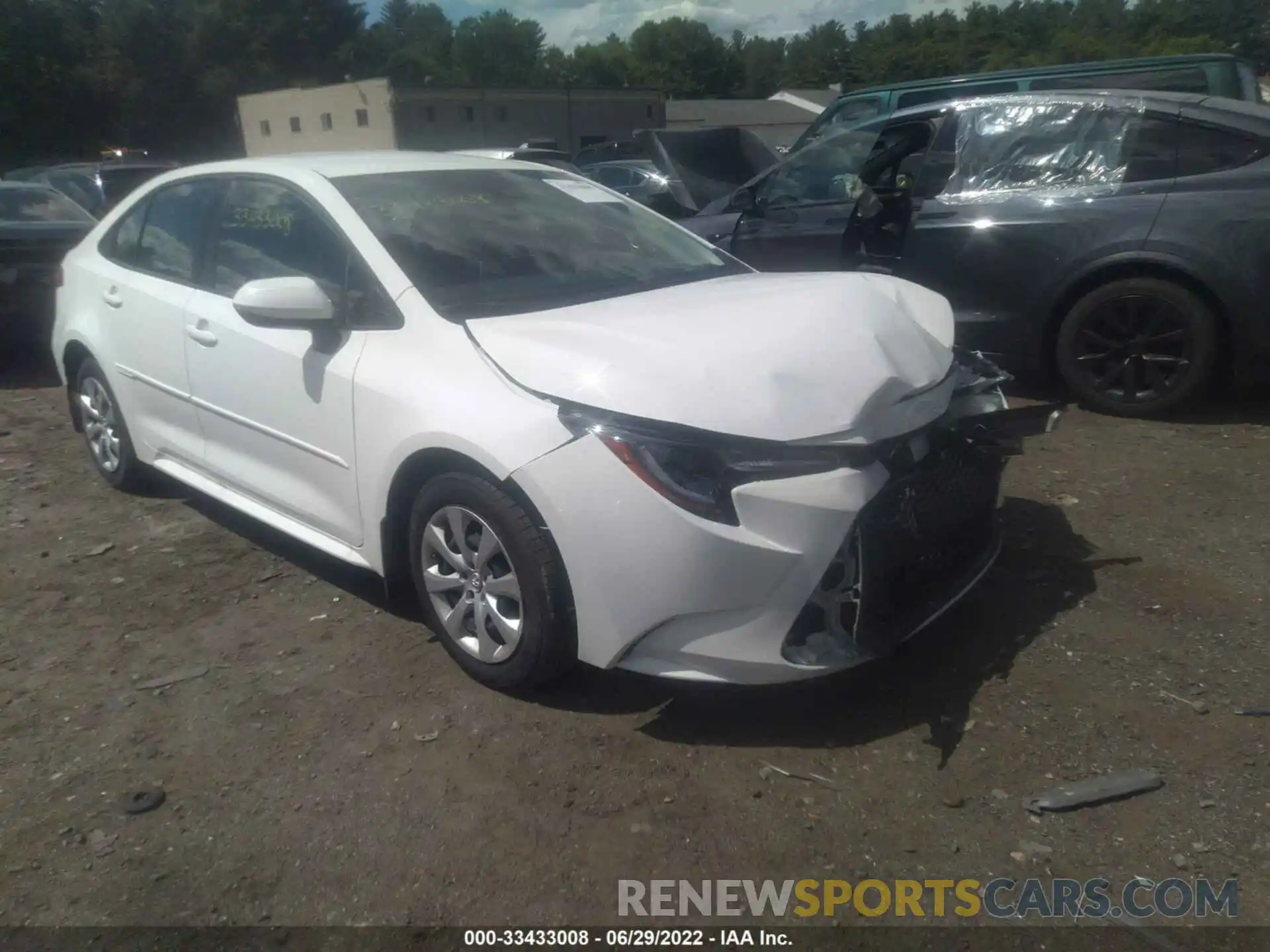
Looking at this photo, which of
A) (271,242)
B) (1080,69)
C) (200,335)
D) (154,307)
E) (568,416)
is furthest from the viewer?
(1080,69)

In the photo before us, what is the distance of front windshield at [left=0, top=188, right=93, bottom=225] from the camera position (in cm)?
866

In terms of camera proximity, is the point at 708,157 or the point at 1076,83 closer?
the point at 1076,83

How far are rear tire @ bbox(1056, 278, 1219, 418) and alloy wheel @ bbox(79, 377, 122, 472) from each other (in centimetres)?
494

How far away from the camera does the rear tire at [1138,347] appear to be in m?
5.34

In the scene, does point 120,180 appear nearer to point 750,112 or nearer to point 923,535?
point 923,535

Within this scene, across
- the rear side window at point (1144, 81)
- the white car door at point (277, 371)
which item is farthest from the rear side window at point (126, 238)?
the rear side window at point (1144, 81)

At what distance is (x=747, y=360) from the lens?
2996 mm

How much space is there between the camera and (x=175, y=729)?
3324mm

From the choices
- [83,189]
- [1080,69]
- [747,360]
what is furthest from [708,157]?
[83,189]

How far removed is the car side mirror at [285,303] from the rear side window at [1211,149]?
14.6ft

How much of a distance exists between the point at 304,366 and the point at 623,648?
1.60 metres

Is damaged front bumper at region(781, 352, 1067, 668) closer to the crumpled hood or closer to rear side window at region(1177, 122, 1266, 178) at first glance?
the crumpled hood

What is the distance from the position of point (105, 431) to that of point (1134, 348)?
5.32 meters

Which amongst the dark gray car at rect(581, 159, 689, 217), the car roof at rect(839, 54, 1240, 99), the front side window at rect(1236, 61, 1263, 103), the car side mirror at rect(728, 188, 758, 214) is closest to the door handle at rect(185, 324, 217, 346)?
the car side mirror at rect(728, 188, 758, 214)
